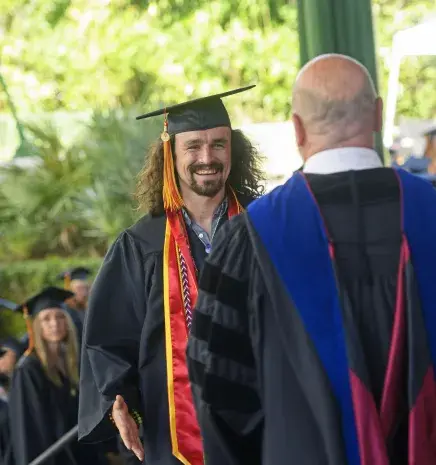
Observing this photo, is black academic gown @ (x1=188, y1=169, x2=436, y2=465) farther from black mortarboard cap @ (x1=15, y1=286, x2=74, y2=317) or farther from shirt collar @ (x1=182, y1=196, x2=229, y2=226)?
black mortarboard cap @ (x1=15, y1=286, x2=74, y2=317)

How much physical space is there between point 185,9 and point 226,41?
76 centimetres

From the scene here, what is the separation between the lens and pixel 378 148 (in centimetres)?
357

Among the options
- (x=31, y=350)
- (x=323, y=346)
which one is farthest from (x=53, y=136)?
(x=323, y=346)

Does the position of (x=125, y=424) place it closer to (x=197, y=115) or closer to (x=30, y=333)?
(x=197, y=115)

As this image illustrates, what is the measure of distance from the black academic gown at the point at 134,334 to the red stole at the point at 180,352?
0.04 metres

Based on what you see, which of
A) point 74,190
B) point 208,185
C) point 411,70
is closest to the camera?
point 208,185

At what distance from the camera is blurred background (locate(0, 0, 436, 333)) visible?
1165 centimetres

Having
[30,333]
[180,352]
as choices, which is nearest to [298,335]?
Answer: [180,352]

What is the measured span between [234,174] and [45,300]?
2728 millimetres

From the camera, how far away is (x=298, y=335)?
240cm

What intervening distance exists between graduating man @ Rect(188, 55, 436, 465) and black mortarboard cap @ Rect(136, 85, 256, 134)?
1.27 metres

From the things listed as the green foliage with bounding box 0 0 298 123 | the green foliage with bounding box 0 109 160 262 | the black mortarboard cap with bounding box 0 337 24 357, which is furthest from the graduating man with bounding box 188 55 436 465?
the green foliage with bounding box 0 0 298 123

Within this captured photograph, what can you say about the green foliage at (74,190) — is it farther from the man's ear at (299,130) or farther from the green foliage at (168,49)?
the man's ear at (299,130)

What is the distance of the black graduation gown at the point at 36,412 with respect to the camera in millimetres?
5980
